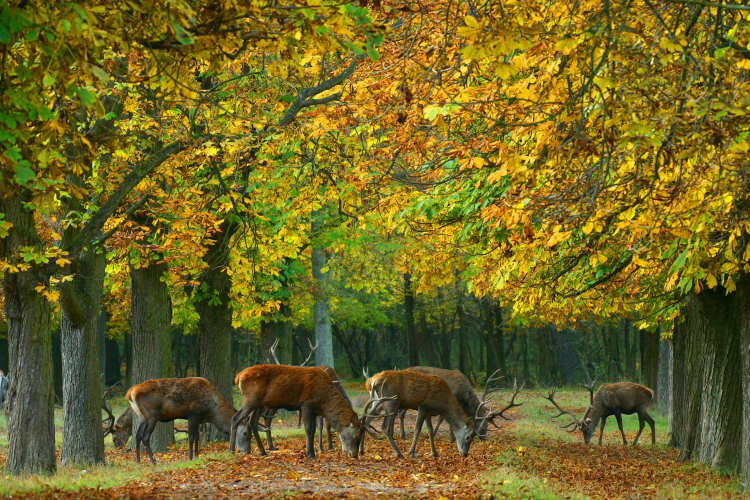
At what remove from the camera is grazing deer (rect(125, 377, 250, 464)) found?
14.1 m

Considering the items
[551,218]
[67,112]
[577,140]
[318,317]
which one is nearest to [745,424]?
[551,218]

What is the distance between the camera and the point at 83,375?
13641 millimetres

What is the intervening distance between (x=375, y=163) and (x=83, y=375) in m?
6.79

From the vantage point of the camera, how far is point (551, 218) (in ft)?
24.9

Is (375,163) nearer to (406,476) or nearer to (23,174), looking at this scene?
(406,476)

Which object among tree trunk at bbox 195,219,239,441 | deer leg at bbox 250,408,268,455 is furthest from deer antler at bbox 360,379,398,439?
tree trunk at bbox 195,219,239,441

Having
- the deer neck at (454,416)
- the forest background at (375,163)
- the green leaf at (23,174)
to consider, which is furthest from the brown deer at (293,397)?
the green leaf at (23,174)

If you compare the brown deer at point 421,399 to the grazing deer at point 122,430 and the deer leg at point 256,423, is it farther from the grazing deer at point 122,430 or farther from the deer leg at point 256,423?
the grazing deer at point 122,430

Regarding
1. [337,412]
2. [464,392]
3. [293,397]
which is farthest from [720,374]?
[293,397]

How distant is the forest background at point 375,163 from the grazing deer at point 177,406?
0.77 meters

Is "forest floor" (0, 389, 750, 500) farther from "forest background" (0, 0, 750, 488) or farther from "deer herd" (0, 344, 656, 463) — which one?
"forest background" (0, 0, 750, 488)

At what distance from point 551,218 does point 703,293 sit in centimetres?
695

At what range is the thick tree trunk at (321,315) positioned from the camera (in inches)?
984

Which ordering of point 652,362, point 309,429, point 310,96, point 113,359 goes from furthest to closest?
point 113,359, point 652,362, point 309,429, point 310,96
